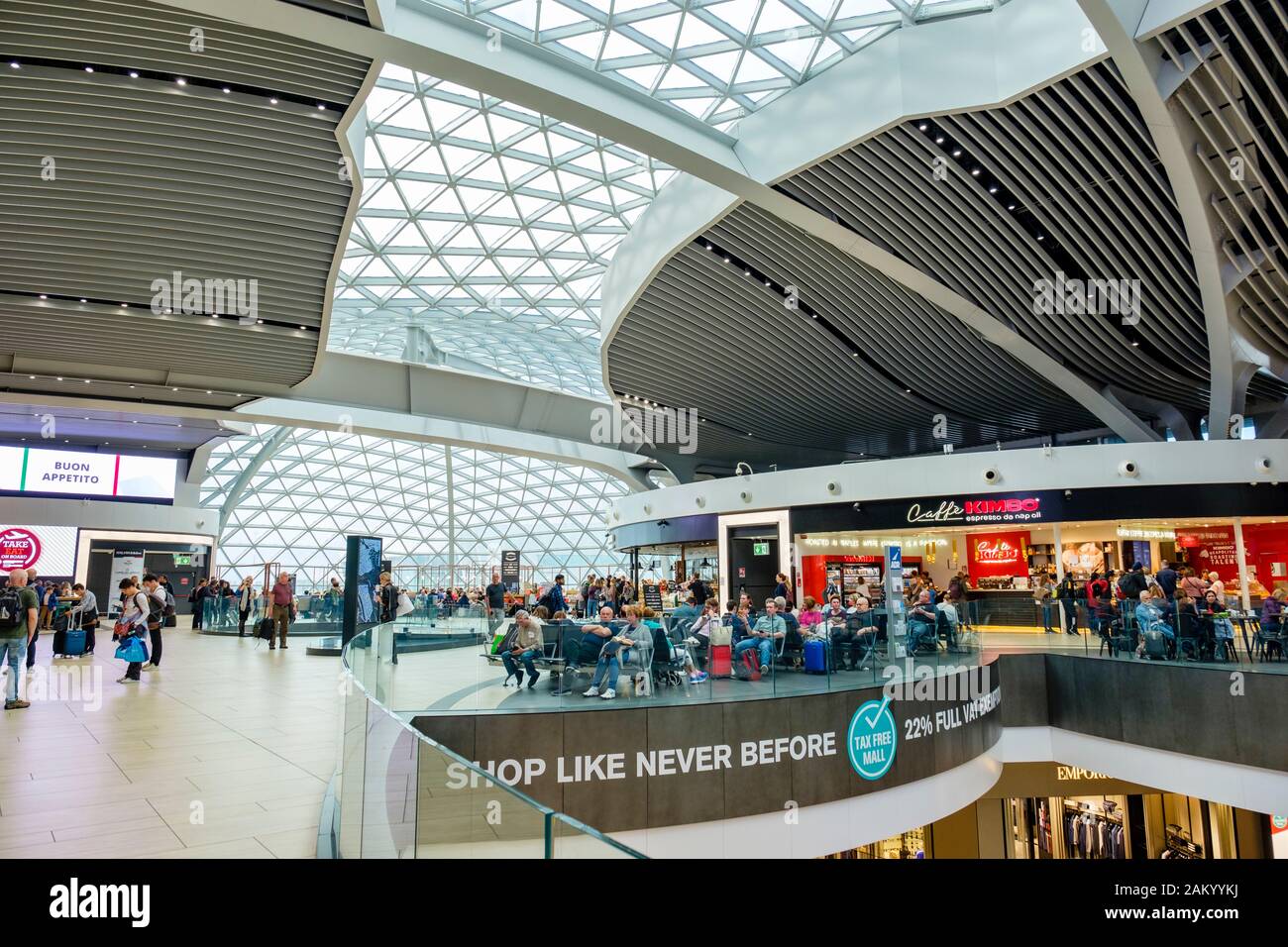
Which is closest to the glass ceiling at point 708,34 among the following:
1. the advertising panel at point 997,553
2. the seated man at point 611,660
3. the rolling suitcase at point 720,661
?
the seated man at point 611,660

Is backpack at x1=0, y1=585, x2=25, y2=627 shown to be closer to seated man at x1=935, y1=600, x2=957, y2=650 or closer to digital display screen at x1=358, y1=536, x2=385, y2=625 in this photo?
digital display screen at x1=358, y1=536, x2=385, y2=625

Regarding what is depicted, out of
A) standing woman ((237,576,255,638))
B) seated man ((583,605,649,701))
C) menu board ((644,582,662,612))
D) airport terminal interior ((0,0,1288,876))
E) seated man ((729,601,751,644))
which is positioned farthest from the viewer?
menu board ((644,582,662,612))

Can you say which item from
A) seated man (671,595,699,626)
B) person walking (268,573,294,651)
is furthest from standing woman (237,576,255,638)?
seated man (671,595,699,626)

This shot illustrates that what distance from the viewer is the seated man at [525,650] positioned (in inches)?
469

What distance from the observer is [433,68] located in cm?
1237

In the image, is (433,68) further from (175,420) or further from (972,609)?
(175,420)

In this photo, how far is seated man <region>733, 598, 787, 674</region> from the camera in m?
12.9

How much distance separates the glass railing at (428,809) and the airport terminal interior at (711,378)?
4 centimetres

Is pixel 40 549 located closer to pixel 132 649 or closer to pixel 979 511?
pixel 132 649

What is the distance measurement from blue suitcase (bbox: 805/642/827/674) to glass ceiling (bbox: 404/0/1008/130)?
10.9 m

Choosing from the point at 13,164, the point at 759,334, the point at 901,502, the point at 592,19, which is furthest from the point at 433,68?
the point at 901,502

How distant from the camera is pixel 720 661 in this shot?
40.8ft

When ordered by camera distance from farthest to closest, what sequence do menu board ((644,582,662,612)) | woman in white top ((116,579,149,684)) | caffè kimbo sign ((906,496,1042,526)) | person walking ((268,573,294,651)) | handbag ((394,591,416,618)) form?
menu board ((644,582,662,612)) → caffè kimbo sign ((906,496,1042,526)) → handbag ((394,591,416,618)) → person walking ((268,573,294,651)) → woman in white top ((116,579,149,684))
